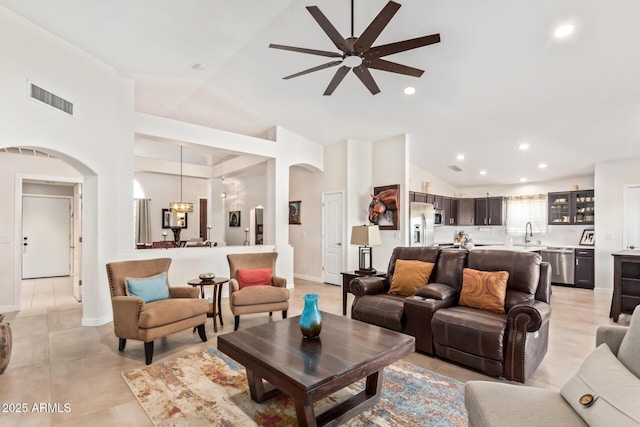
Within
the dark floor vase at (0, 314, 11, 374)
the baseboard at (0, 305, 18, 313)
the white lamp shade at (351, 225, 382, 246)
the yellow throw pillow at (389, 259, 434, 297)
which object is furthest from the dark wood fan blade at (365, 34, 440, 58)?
the baseboard at (0, 305, 18, 313)

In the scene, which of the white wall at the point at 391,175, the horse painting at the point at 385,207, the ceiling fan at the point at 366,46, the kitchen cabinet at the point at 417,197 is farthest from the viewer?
the kitchen cabinet at the point at 417,197

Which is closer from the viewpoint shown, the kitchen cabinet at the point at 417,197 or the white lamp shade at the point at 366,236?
the white lamp shade at the point at 366,236

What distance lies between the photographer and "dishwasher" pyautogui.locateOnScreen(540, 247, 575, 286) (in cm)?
663

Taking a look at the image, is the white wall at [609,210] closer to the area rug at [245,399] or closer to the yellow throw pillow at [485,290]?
the yellow throw pillow at [485,290]

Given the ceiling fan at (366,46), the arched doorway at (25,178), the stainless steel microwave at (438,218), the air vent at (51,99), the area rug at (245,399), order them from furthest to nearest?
1. the stainless steel microwave at (438,218)
2. the arched doorway at (25,178)
3. the air vent at (51,99)
4. the ceiling fan at (366,46)
5. the area rug at (245,399)

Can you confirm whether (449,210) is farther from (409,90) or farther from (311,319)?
(311,319)

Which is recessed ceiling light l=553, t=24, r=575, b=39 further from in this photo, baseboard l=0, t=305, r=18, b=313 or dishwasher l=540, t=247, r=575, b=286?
baseboard l=0, t=305, r=18, b=313

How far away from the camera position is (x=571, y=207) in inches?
273

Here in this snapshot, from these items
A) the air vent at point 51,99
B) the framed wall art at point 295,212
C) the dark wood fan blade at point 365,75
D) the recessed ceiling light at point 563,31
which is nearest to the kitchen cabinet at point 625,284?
the recessed ceiling light at point 563,31

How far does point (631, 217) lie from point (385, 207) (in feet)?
14.1

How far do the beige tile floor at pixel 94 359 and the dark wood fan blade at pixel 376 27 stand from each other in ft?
9.40

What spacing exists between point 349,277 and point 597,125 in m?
4.30

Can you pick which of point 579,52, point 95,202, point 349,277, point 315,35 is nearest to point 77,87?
point 95,202

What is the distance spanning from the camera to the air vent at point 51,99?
334cm
